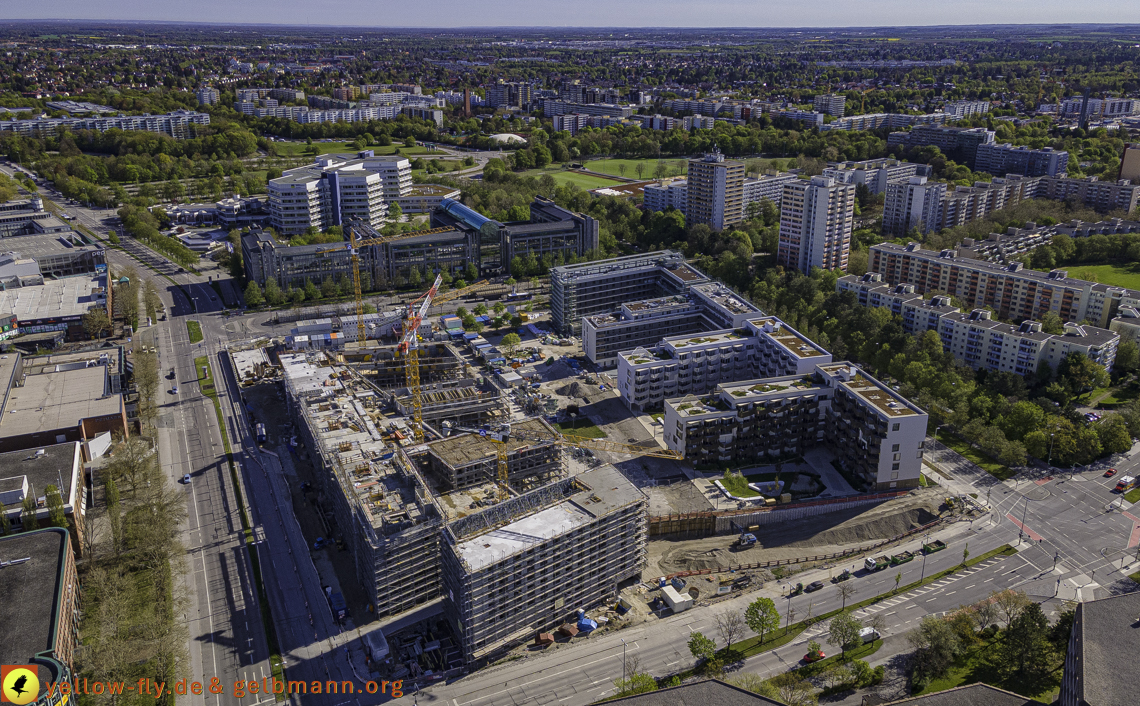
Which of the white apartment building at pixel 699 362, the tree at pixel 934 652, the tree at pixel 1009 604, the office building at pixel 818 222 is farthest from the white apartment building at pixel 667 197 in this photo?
the tree at pixel 934 652

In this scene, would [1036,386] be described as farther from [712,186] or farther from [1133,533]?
[712,186]

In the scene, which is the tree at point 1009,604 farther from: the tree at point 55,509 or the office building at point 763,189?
the office building at point 763,189

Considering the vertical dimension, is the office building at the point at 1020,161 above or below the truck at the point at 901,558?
above

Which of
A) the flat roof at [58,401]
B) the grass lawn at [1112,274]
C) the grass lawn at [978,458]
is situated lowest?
the grass lawn at [978,458]

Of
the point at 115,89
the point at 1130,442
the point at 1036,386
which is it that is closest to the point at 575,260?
the point at 1036,386

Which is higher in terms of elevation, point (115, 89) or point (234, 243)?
point (115, 89)

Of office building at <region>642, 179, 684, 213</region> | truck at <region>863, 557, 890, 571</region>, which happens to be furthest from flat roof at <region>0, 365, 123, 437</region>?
office building at <region>642, 179, 684, 213</region>

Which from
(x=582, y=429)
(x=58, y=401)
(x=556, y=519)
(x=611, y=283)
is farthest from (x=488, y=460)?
(x=611, y=283)
